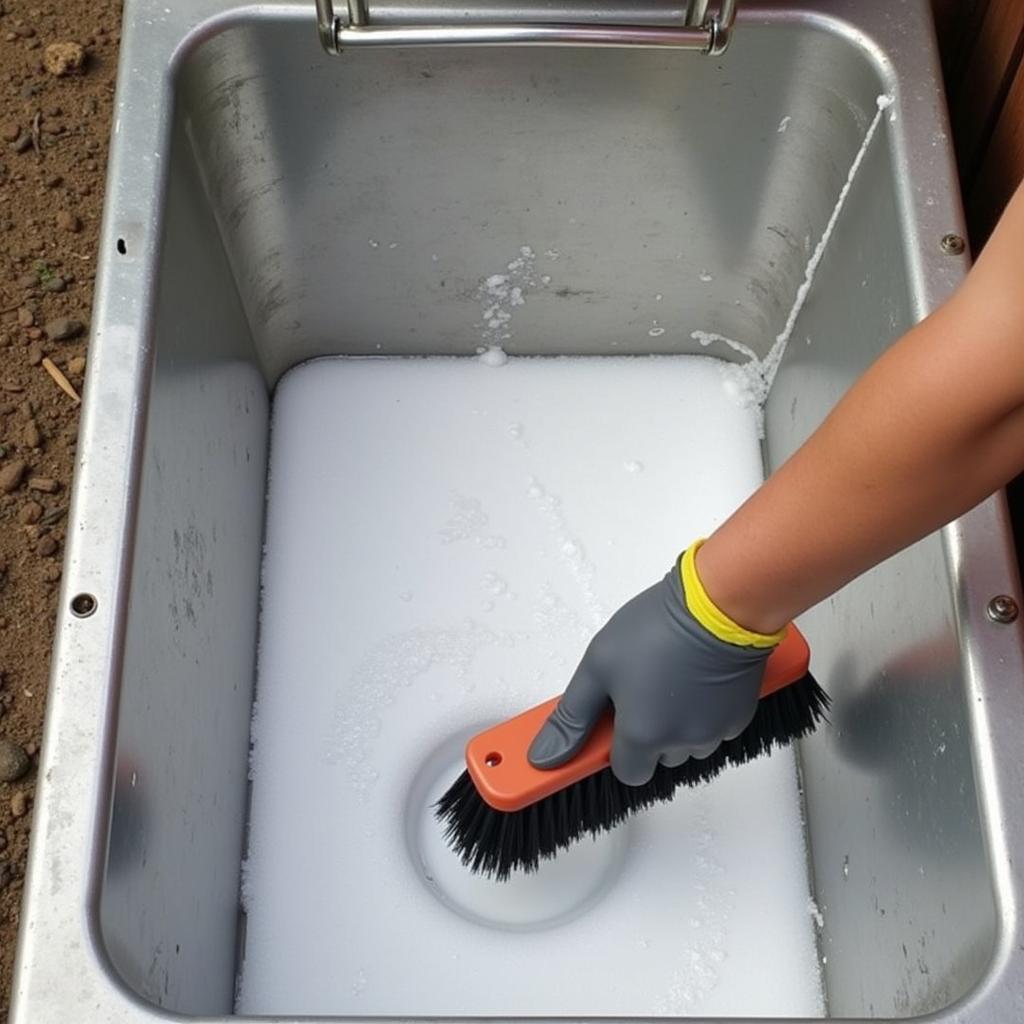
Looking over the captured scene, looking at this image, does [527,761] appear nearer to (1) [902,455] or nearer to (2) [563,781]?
(2) [563,781]

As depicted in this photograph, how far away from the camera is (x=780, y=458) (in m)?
1.07

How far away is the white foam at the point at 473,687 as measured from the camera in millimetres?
892

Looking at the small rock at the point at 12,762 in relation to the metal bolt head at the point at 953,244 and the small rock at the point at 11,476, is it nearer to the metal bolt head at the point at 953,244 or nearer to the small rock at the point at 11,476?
the small rock at the point at 11,476

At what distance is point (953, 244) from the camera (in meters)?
0.82

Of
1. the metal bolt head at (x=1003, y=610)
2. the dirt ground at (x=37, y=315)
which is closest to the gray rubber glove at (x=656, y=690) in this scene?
the metal bolt head at (x=1003, y=610)

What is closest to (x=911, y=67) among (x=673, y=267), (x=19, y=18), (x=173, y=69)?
(x=673, y=267)

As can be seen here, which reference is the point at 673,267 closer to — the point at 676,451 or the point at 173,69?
the point at 676,451

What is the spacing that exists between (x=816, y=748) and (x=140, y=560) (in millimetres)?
492

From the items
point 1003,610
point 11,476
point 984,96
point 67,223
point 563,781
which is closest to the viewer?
point 1003,610

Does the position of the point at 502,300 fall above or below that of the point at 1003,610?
above

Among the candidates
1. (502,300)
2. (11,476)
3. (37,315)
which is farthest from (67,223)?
(502,300)

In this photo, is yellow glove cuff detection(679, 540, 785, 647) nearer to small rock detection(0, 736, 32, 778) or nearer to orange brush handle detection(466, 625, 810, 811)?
orange brush handle detection(466, 625, 810, 811)

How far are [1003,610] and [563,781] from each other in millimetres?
289

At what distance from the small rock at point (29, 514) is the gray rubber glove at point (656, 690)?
0.56m
